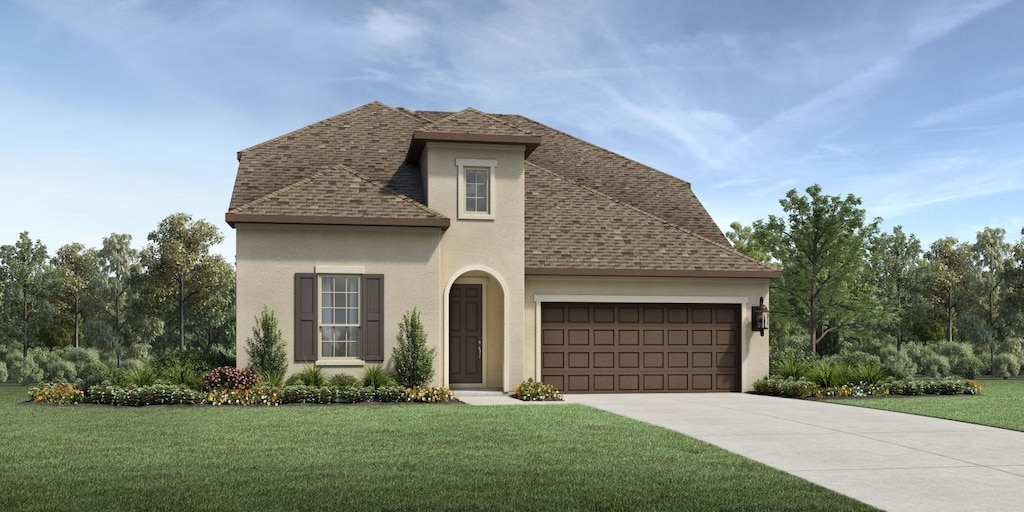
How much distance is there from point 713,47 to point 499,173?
6.32 meters

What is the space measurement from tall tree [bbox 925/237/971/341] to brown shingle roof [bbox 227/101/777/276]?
→ 3059 cm

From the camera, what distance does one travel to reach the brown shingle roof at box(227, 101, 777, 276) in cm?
1941

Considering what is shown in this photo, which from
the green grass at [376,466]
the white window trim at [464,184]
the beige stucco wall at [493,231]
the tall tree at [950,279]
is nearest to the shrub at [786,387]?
the beige stucco wall at [493,231]

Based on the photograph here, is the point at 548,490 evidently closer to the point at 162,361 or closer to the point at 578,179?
the point at 162,361

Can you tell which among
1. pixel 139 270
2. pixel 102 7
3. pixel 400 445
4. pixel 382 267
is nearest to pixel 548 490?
pixel 400 445

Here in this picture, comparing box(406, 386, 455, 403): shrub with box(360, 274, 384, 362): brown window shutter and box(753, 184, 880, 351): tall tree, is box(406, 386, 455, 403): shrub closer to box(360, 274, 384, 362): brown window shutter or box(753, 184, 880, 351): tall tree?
box(360, 274, 384, 362): brown window shutter

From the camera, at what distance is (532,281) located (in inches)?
819

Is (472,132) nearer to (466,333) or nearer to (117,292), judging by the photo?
(466,333)

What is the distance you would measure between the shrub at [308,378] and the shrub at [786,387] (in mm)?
10298

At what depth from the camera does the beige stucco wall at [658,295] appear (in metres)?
20.8

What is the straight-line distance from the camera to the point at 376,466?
31.0 feet

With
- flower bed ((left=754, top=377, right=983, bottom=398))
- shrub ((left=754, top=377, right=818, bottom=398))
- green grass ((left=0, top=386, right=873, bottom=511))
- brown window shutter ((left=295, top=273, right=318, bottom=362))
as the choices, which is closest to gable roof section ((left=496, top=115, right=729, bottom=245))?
shrub ((left=754, top=377, right=818, bottom=398))

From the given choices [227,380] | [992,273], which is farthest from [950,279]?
[227,380]

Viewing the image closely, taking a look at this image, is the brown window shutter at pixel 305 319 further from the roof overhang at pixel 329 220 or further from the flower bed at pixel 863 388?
the flower bed at pixel 863 388
